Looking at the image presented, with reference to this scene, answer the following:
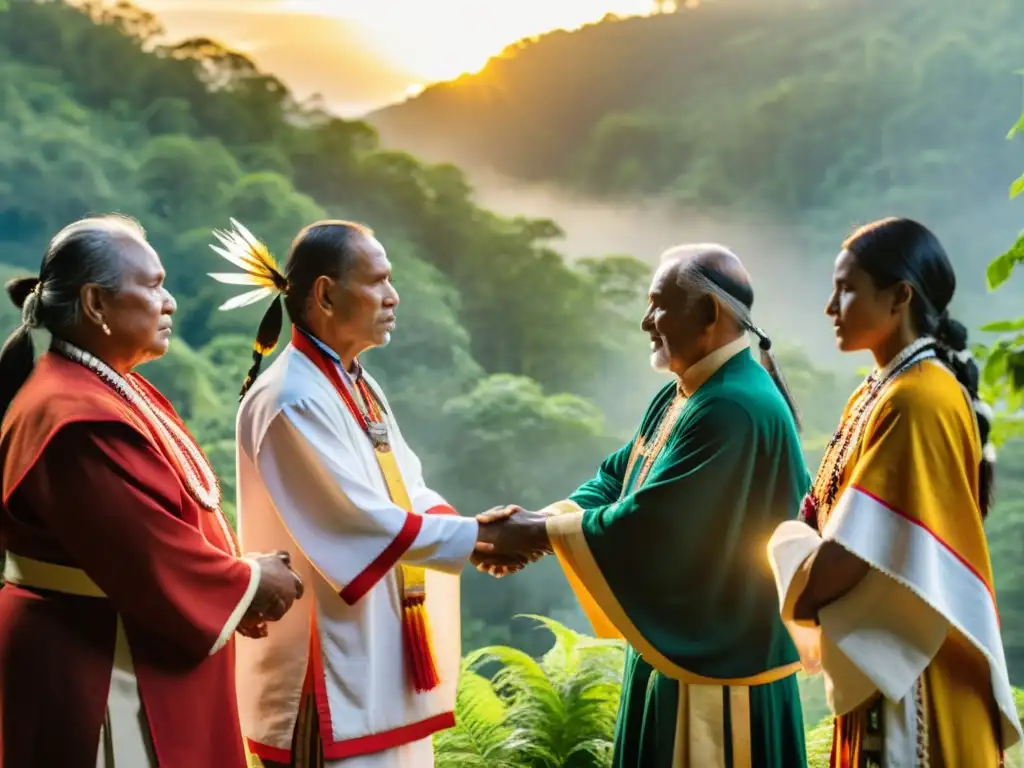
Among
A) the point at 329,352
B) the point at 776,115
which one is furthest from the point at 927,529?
the point at 776,115

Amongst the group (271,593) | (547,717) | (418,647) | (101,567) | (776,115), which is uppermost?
(776,115)

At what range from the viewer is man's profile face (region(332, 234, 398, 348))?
2.91m

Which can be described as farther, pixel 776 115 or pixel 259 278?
pixel 776 115

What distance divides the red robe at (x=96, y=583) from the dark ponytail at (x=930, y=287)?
1.65 meters

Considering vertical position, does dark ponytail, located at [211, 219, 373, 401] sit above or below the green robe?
above

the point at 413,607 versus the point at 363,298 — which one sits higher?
the point at 363,298

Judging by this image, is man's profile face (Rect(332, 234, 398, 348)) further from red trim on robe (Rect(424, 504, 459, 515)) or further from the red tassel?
the red tassel

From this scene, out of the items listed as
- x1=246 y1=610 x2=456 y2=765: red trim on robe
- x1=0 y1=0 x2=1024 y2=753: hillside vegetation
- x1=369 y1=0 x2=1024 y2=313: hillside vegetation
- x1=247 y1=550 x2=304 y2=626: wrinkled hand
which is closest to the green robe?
x1=246 y1=610 x2=456 y2=765: red trim on robe

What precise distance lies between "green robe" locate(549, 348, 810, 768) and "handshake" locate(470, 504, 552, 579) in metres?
0.31

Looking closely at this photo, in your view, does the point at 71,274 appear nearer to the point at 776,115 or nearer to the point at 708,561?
the point at 708,561

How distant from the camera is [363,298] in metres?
2.91

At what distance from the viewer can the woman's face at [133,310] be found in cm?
247

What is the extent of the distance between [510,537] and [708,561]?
2.07 feet

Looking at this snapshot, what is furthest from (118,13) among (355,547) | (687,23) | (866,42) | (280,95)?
(355,547)
